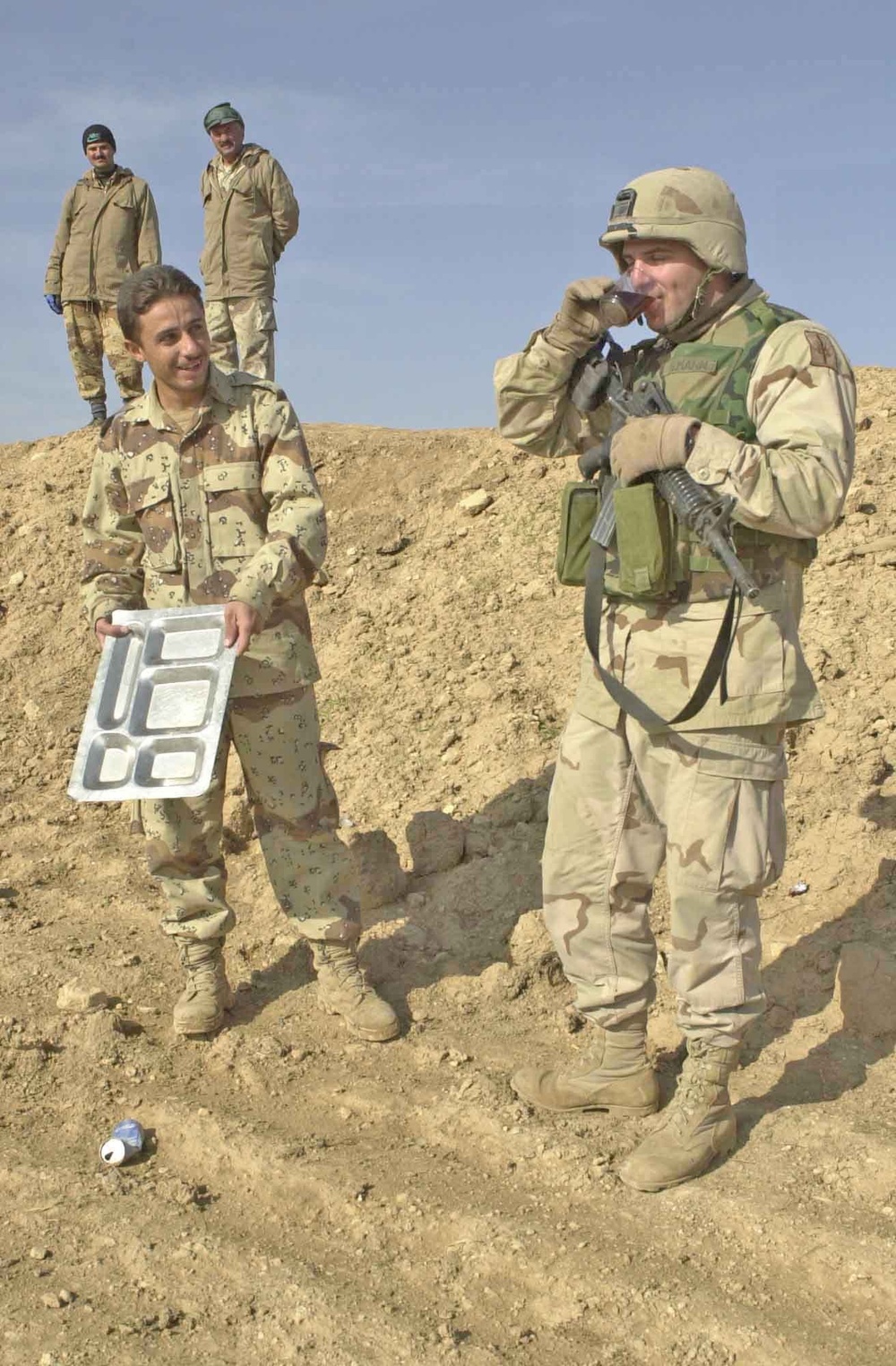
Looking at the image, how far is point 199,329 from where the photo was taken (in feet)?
11.7

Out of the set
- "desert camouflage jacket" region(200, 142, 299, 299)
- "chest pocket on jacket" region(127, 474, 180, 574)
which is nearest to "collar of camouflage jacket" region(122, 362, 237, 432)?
"chest pocket on jacket" region(127, 474, 180, 574)

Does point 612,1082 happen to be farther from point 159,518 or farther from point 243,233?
point 243,233

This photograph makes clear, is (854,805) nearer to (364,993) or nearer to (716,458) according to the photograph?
(364,993)

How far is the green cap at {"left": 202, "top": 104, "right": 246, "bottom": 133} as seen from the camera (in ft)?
26.6

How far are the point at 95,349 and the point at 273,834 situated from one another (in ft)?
20.2

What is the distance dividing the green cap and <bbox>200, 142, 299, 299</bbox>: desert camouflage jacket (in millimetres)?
218

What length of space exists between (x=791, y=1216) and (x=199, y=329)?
2.70m

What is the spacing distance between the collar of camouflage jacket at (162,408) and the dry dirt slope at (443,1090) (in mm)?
1832

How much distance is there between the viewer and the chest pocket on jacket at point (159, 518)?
3.68 meters

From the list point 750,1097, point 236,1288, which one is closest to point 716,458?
point 750,1097

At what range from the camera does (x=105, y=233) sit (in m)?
8.64

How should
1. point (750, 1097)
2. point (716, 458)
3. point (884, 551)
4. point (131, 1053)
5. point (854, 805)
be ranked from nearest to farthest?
point (716, 458)
point (750, 1097)
point (131, 1053)
point (854, 805)
point (884, 551)

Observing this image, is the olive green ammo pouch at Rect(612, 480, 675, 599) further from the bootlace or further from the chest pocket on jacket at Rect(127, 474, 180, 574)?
the bootlace

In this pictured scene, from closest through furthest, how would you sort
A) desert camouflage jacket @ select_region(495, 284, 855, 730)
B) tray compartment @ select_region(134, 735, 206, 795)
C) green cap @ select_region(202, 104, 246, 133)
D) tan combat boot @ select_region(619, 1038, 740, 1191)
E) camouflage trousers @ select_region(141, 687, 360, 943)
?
desert camouflage jacket @ select_region(495, 284, 855, 730)
tan combat boot @ select_region(619, 1038, 740, 1191)
tray compartment @ select_region(134, 735, 206, 795)
camouflage trousers @ select_region(141, 687, 360, 943)
green cap @ select_region(202, 104, 246, 133)
